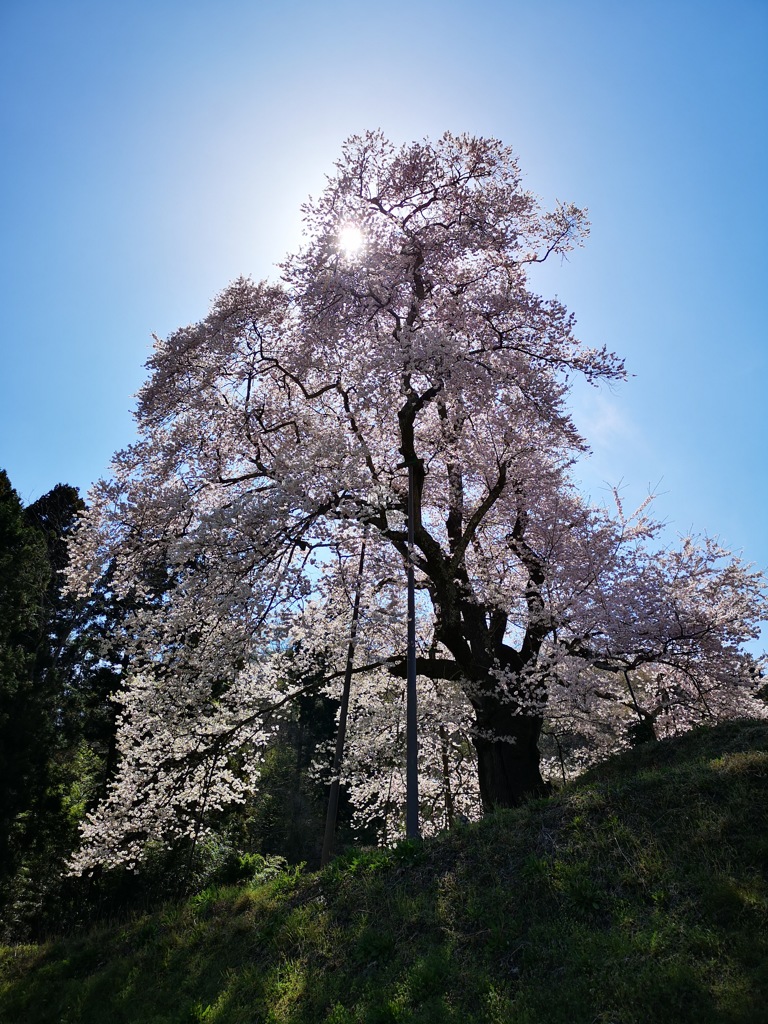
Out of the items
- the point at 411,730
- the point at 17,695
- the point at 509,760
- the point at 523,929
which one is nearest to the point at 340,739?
the point at 509,760

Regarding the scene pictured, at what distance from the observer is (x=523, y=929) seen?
5762mm

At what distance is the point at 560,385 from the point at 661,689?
27.5 feet

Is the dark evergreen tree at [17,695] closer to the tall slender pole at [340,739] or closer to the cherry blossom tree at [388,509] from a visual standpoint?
the cherry blossom tree at [388,509]

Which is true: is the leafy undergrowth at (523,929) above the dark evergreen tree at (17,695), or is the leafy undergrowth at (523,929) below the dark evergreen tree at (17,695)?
below

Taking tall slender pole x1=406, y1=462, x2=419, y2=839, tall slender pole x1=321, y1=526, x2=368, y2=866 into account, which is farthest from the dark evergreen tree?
tall slender pole x1=406, y1=462, x2=419, y2=839

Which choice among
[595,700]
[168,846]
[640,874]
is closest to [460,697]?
[595,700]

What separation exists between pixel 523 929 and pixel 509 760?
6631 millimetres

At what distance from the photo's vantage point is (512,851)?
695 cm

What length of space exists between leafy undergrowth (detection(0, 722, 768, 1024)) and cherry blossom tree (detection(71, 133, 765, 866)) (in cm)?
364

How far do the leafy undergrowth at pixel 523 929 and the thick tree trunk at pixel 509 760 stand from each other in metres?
2.71

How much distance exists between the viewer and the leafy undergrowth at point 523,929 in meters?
4.71

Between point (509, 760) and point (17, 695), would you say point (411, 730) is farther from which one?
point (17, 695)

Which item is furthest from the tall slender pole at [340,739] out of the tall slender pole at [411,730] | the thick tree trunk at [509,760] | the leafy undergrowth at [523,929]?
the leafy undergrowth at [523,929]

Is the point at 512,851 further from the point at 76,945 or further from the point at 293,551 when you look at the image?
the point at 76,945
